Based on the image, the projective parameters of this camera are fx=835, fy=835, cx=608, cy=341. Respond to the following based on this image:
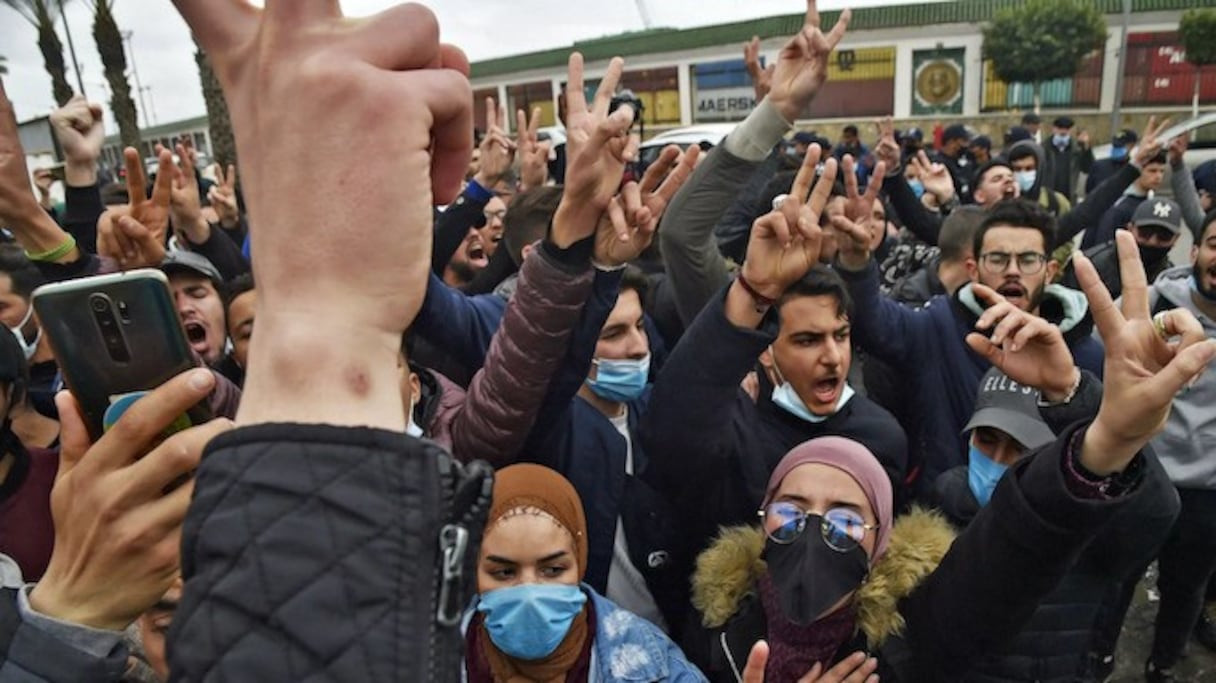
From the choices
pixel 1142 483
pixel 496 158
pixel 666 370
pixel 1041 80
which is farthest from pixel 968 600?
pixel 1041 80

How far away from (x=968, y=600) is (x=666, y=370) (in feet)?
2.84

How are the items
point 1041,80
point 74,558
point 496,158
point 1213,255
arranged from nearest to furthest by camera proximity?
point 74,558 < point 1213,255 < point 496,158 < point 1041,80

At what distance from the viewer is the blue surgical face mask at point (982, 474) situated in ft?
7.07

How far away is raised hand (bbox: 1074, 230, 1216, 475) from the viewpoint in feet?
4.68

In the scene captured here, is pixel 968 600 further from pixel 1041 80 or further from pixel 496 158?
pixel 1041 80

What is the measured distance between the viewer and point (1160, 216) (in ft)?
14.7

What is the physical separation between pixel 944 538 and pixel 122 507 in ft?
5.62

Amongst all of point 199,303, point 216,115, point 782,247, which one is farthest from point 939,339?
point 216,115

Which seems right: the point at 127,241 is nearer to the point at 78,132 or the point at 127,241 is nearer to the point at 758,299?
the point at 78,132

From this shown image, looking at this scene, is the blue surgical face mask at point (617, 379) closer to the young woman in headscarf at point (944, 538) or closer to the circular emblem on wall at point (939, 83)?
the young woman in headscarf at point (944, 538)

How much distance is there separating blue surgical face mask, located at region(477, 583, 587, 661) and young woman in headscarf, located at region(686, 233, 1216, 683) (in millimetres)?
340

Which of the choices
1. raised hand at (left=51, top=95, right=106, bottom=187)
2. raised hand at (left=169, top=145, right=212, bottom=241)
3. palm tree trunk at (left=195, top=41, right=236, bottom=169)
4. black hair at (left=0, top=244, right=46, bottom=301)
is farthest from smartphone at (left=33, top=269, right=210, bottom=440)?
palm tree trunk at (left=195, top=41, right=236, bottom=169)

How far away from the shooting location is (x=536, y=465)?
2027 mm

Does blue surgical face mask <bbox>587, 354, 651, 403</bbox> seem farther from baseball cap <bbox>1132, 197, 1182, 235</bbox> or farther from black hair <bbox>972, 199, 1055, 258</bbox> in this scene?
baseball cap <bbox>1132, 197, 1182, 235</bbox>
